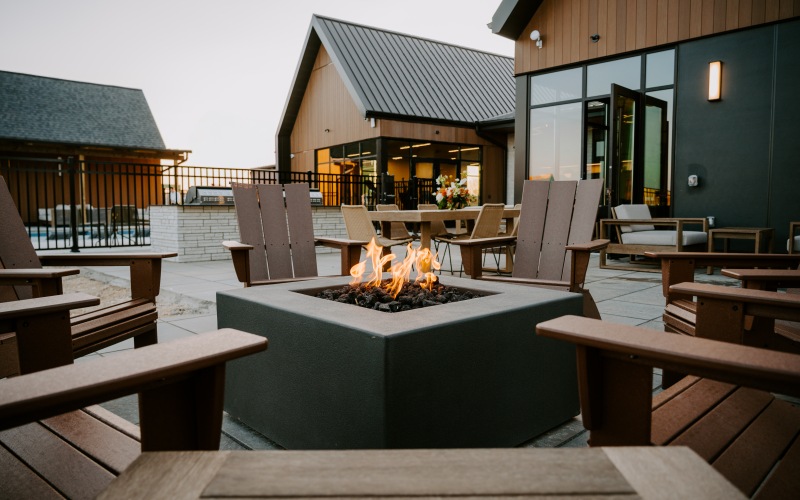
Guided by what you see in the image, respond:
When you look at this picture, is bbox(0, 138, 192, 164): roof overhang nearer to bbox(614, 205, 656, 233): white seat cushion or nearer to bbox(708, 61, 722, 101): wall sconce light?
bbox(614, 205, 656, 233): white seat cushion

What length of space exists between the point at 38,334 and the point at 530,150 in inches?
402

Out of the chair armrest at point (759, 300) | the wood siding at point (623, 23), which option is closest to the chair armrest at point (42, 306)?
the chair armrest at point (759, 300)

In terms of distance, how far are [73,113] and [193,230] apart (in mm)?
16061

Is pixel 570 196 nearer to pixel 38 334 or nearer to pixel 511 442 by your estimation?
pixel 511 442

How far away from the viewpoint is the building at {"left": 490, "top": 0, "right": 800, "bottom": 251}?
7.23m

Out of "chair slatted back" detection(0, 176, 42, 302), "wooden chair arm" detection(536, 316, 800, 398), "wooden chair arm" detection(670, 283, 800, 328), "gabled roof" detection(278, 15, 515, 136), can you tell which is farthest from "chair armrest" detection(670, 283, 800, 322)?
"gabled roof" detection(278, 15, 515, 136)

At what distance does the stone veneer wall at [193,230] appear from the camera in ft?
26.2

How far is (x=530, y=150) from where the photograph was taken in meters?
10.5

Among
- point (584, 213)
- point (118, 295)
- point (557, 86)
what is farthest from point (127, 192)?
point (584, 213)

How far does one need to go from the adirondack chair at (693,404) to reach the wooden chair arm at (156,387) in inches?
27.5

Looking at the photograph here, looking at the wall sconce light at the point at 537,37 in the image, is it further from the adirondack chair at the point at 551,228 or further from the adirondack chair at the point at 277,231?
the adirondack chair at the point at 277,231

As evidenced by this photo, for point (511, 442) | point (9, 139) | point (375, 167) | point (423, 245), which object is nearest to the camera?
point (511, 442)

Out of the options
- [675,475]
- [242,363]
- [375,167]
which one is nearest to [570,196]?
[242,363]

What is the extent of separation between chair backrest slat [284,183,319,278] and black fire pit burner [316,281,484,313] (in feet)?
4.51
